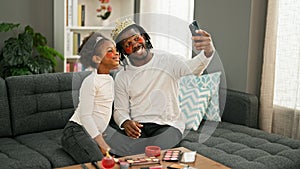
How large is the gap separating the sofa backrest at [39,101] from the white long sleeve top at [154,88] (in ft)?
4.29

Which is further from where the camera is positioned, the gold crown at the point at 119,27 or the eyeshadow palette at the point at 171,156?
the eyeshadow palette at the point at 171,156

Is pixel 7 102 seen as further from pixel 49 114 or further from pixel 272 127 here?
pixel 272 127

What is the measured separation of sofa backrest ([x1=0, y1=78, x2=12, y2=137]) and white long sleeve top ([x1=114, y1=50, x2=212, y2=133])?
4.75ft

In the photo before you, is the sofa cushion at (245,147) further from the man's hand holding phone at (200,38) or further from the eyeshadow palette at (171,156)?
the man's hand holding phone at (200,38)

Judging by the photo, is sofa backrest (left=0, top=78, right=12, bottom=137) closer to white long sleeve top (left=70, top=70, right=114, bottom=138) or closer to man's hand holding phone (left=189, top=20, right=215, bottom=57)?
white long sleeve top (left=70, top=70, right=114, bottom=138)

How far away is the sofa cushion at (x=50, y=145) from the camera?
2318 millimetres

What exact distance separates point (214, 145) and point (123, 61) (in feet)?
4.87

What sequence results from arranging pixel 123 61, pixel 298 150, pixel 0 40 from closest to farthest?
pixel 123 61
pixel 298 150
pixel 0 40

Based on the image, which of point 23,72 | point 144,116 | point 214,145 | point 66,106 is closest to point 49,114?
point 66,106

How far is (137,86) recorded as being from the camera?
56.4 inches

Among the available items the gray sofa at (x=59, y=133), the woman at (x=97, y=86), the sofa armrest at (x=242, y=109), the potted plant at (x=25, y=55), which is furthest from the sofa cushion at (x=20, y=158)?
the sofa armrest at (x=242, y=109)

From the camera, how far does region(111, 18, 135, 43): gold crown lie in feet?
4.11

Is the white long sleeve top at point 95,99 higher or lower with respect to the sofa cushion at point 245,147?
higher

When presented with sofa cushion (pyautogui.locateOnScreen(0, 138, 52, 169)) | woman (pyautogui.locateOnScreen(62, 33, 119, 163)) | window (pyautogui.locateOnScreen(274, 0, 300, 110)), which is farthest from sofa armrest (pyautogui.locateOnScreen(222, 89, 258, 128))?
woman (pyautogui.locateOnScreen(62, 33, 119, 163))
